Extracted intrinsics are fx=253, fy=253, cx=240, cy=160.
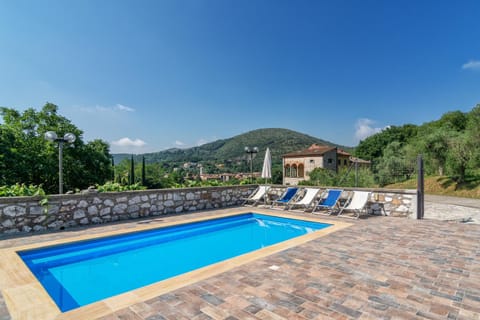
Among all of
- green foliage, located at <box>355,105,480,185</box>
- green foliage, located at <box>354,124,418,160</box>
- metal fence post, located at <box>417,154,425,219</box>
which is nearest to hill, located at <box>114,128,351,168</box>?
green foliage, located at <box>354,124,418,160</box>

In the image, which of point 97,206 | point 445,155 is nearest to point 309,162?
point 445,155

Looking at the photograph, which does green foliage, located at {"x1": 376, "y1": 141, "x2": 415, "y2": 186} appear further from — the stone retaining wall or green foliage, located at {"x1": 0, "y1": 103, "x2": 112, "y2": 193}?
green foliage, located at {"x1": 0, "y1": 103, "x2": 112, "y2": 193}

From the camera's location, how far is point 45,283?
366 cm

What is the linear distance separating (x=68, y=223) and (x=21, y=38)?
837cm

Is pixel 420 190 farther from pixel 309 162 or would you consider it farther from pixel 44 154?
pixel 309 162

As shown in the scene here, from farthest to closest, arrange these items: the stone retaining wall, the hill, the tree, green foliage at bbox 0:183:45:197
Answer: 1. the hill
2. the tree
3. green foliage at bbox 0:183:45:197
4. the stone retaining wall

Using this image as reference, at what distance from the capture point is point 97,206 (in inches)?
268

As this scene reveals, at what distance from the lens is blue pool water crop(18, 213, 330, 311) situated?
11.7 feet

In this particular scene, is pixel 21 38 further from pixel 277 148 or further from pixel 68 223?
pixel 277 148

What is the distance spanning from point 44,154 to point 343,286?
631 inches

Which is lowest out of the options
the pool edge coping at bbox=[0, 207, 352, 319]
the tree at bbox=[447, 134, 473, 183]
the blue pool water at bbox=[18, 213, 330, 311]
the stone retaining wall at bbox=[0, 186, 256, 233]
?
the blue pool water at bbox=[18, 213, 330, 311]

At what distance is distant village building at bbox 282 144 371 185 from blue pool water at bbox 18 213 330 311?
3693cm

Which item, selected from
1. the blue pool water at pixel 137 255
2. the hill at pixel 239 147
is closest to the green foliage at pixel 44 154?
the blue pool water at pixel 137 255

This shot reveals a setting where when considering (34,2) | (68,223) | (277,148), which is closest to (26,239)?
(68,223)
